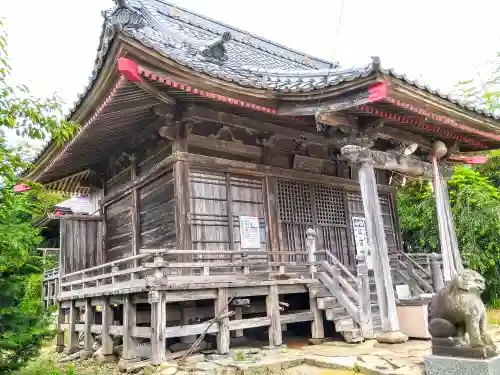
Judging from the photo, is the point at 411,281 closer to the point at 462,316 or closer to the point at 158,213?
the point at 462,316

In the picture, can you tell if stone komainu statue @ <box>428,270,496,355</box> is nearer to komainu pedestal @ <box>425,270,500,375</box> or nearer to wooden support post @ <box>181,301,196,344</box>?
komainu pedestal @ <box>425,270,500,375</box>

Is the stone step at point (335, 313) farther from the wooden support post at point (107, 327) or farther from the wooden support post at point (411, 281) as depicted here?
the wooden support post at point (107, 327)

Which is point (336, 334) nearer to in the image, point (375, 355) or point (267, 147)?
point (375, 355)

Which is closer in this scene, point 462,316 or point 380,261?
point 462,316

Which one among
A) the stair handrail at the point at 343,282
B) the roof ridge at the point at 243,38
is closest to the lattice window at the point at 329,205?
the stair handrail at the point at 343,282

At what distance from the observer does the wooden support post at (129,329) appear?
7.39 metres

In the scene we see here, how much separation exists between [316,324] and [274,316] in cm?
99

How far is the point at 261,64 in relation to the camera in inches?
498

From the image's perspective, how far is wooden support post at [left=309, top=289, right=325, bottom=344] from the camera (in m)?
8.29

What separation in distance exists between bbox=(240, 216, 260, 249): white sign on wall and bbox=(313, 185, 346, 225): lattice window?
1843 mm

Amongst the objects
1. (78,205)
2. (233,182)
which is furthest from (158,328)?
(78,205)

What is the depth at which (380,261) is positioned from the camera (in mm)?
7652

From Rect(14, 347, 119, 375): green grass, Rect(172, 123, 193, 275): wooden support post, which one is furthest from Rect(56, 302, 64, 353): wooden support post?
Rect(172, 123, 193, 275): wooden support post

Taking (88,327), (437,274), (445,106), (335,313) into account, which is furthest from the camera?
(437,274)
